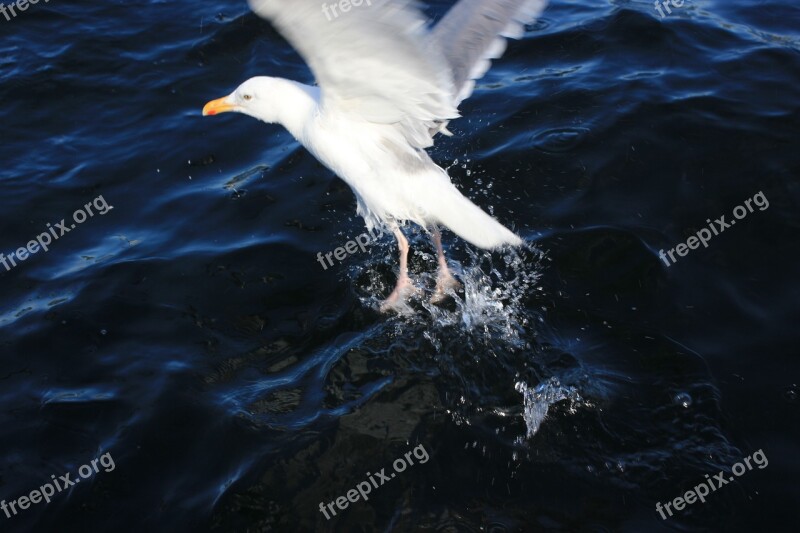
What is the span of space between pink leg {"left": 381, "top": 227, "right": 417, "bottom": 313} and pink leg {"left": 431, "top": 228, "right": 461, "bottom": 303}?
168mm

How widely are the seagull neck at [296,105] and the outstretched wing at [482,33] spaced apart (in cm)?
90

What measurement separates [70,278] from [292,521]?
2.82 m

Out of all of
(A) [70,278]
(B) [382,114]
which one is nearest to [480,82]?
(B) [382,114]

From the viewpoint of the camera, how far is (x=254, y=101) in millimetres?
5320

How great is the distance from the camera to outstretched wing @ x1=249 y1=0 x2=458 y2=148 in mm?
3729

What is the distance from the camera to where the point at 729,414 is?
4.11 m

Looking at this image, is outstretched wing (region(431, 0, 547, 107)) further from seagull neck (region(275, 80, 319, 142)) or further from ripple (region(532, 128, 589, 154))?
ripple (region(532, 128, 589, 154))

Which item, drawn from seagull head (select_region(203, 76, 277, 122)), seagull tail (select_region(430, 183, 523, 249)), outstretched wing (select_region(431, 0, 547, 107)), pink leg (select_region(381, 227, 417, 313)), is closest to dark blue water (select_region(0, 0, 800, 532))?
pink leg (select_region(381, 227, 417, 313))

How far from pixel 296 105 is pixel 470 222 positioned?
1.40 m

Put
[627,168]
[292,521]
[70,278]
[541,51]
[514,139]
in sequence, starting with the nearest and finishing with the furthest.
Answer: [292,521] < [70,278] < [627,168] < [514,139] < [541,51]

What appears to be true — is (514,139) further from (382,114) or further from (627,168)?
(382,114)

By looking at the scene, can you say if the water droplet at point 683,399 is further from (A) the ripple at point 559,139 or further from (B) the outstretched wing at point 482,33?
(A) the ripple at point 559,139

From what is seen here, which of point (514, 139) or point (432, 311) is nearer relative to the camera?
point (432, 311)

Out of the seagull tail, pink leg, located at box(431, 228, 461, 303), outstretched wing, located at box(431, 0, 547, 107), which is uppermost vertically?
outstretched wing, located at box(431, 0, 547, 107)
